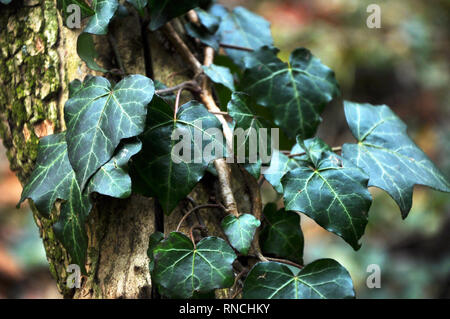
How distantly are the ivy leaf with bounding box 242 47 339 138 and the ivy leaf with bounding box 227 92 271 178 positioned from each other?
206mm

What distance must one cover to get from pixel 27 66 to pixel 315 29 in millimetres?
3365

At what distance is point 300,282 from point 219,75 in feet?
1.71

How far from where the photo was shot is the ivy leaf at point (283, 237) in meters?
1.00

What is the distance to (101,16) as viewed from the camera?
89cm

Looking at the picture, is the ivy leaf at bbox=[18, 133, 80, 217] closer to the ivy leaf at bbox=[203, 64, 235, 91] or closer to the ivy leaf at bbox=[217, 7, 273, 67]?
the ivy leaf at bbox=[203, 64, 235, 91]

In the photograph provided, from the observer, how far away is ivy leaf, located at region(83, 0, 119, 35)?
0.88 meters

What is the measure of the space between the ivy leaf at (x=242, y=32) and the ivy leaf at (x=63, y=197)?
1.87ft

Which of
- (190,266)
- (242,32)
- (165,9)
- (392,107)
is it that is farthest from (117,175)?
(392,107)
